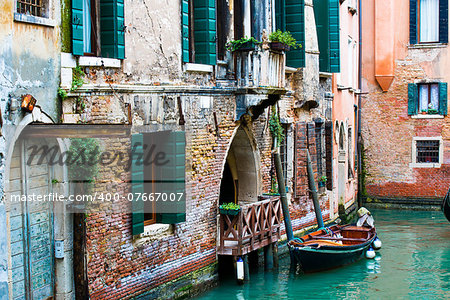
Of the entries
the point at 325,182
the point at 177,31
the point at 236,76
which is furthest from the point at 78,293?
the point at 325,182

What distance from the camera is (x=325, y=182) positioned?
59.0 feet

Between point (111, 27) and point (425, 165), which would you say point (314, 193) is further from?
point (425, 165)

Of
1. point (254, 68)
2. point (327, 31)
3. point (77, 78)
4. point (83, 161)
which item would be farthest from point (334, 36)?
point (83, 161)

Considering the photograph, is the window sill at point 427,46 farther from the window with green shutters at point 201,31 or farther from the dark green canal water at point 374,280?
the window with green shutters at point 201,31

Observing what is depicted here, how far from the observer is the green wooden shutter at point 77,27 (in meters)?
8.94

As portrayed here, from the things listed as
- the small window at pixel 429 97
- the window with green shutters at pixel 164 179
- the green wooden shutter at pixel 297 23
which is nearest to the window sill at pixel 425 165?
the small window at pixel 429 97

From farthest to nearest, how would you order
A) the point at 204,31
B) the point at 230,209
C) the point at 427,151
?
1. the point at 427,151
2. the point at 230,209
3. the point at 204,31

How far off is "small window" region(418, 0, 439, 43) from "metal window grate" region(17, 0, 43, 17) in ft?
56.0

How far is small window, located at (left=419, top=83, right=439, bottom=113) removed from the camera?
23469 mm

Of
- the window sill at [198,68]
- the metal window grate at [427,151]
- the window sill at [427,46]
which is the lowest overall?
the metal window grate at [427,151]

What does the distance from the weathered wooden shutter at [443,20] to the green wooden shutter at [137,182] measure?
1530 centimetres

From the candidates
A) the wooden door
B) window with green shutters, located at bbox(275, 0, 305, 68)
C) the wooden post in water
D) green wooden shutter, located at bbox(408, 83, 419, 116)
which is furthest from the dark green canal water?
green wooden shutter, located at bbox(408, 83, 419, 116)

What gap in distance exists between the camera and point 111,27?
9688mm

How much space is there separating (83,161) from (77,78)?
1.03 meters
